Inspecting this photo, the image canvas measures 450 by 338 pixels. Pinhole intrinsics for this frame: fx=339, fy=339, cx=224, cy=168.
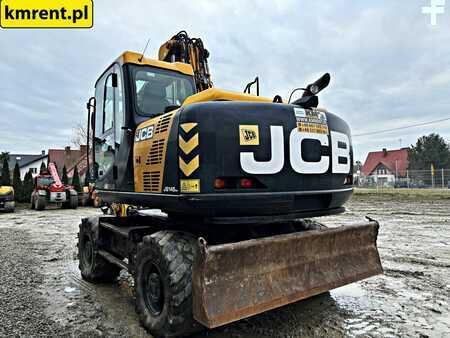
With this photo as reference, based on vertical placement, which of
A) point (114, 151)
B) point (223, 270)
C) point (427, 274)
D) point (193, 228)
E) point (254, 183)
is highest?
point (114, 151)

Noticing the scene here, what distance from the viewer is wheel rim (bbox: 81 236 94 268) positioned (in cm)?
450

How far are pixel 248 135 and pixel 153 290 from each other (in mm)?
1594

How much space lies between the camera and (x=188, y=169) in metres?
2.61

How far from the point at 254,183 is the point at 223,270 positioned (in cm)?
70

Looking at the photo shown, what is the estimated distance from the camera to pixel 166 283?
105 inches

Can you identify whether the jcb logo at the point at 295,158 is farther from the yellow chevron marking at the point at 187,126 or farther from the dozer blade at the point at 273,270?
the dozer blade at the point at 273,270

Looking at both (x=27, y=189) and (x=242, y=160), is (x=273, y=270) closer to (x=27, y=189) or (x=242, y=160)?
(x=242, y=160)

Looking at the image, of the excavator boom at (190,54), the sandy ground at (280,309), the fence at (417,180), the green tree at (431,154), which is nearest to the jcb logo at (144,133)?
the sandy ground at (280,309)

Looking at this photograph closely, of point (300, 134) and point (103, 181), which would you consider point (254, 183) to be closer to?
point (300, 134)

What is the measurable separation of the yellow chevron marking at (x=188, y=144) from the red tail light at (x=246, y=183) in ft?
1.46

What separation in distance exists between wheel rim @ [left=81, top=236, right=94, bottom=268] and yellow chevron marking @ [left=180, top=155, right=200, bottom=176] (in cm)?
251

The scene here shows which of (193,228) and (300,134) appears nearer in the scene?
(300,134)

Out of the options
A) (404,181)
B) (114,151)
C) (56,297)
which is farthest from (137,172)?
(404,181)

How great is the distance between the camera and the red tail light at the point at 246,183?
262 cm
